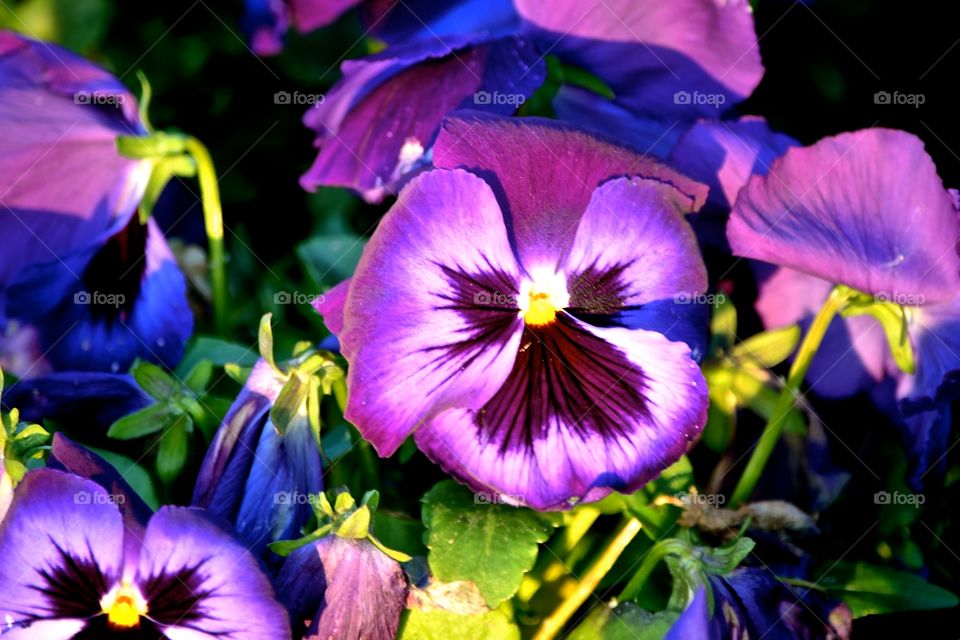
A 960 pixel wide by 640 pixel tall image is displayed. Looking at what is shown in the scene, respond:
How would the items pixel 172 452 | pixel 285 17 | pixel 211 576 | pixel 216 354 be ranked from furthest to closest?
pixel 285 17, pixel 216 354, pixel 172 452, pixel 211 576

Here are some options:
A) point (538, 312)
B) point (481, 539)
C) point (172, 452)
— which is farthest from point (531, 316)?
point (172, 452)

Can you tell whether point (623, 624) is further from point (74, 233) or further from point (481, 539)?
point (74, 233)

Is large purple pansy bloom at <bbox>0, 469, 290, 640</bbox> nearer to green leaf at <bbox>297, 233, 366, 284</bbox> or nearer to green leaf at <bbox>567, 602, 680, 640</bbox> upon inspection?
green leaf at <bbox>567, 602, 680, 640</bbox>

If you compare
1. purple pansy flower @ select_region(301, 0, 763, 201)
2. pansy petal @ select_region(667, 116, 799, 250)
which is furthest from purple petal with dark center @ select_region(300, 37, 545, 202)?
pansy petal @ select_region(667, 116, 799, 250)

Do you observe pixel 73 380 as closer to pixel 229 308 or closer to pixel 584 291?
pixel 229 308

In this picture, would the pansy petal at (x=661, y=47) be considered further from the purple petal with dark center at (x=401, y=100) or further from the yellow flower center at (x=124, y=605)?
the yellow flower center at (x=124, y=605)

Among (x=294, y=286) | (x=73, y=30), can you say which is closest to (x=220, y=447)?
(x=294, y=286)

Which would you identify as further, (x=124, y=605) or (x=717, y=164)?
(x=717, y=164)
